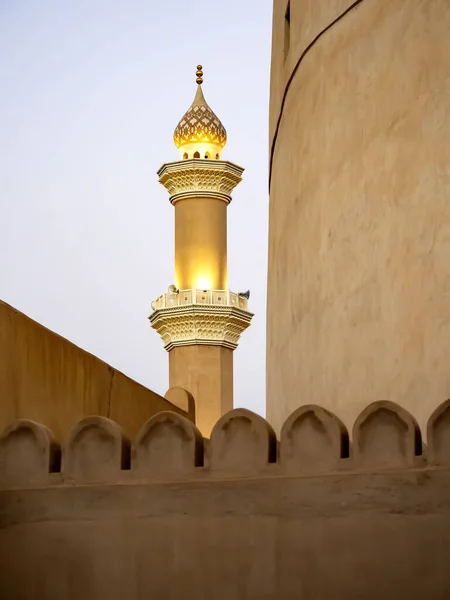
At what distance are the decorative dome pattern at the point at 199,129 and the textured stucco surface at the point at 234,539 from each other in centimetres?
1621

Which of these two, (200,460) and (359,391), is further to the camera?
(359,391)

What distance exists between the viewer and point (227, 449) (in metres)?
4.20

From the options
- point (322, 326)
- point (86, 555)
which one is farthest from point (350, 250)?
point (86, 555)

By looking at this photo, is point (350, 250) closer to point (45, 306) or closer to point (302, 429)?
point (302, 429)

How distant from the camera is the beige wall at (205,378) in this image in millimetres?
19141

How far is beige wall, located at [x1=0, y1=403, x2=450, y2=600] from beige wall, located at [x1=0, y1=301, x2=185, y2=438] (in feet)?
2.90

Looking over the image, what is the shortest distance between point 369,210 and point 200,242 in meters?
14.2

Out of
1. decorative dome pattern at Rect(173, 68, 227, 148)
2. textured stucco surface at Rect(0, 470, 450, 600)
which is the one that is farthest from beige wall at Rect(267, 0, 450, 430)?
decorative dome pattern at Rect(173, 68, 227, 148)

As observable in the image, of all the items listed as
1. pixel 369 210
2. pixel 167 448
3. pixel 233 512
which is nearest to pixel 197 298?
pixel 369 210

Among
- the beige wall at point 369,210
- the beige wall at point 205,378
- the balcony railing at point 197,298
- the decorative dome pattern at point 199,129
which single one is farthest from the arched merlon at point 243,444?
the decorative dome pattern at point 199,129

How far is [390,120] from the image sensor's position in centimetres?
543

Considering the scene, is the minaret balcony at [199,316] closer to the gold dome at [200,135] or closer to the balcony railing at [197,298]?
the balcony railing at [197,298]

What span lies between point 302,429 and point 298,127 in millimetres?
2623

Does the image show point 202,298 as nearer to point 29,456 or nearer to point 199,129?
point 199,129
